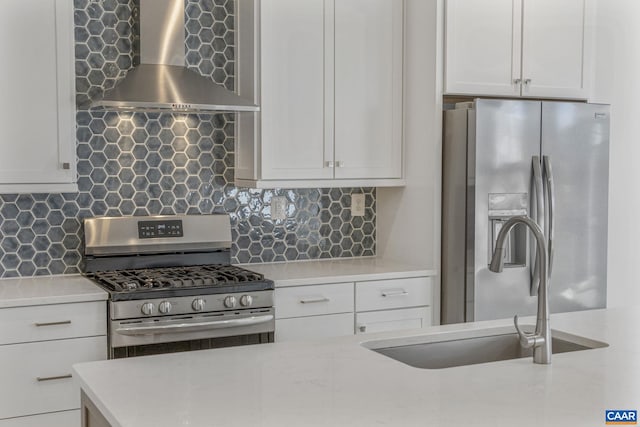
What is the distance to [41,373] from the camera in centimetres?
Result: 331

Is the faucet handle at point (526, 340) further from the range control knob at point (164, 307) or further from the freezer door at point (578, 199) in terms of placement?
the freezer door at point (578, 199)

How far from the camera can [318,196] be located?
4.59 meters

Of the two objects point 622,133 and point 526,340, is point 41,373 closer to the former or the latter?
point 526,340

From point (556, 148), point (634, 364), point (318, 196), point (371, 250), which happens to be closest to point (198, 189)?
point (318, 196)

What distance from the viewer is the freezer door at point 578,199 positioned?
13.8 feet

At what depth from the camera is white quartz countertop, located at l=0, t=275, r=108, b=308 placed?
3283 millimetres

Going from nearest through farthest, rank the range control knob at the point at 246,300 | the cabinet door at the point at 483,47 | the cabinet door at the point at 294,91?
1. the range control knob at the point at 246,300
2. the cabinet door at the point at 294,91
3. the cabinet door at the point at 483,47

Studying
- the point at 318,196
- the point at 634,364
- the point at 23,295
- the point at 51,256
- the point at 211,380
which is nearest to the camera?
the point at 211,380

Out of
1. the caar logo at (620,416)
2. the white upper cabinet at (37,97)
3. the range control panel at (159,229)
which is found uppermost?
the white upper cabinet at (37,97)

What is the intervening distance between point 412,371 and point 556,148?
2.38 m

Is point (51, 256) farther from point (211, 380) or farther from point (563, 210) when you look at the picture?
point (563, 210)

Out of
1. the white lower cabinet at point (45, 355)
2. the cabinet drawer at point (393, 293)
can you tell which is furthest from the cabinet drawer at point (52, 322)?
the cabinet drawer at point (393, 293)

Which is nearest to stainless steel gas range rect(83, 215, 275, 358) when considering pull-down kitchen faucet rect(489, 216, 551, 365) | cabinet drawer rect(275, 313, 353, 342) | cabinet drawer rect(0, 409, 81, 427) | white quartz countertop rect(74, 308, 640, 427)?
cabinet drawer rect(275, 313, 353, 342)

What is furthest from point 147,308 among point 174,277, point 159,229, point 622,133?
point 622,133
